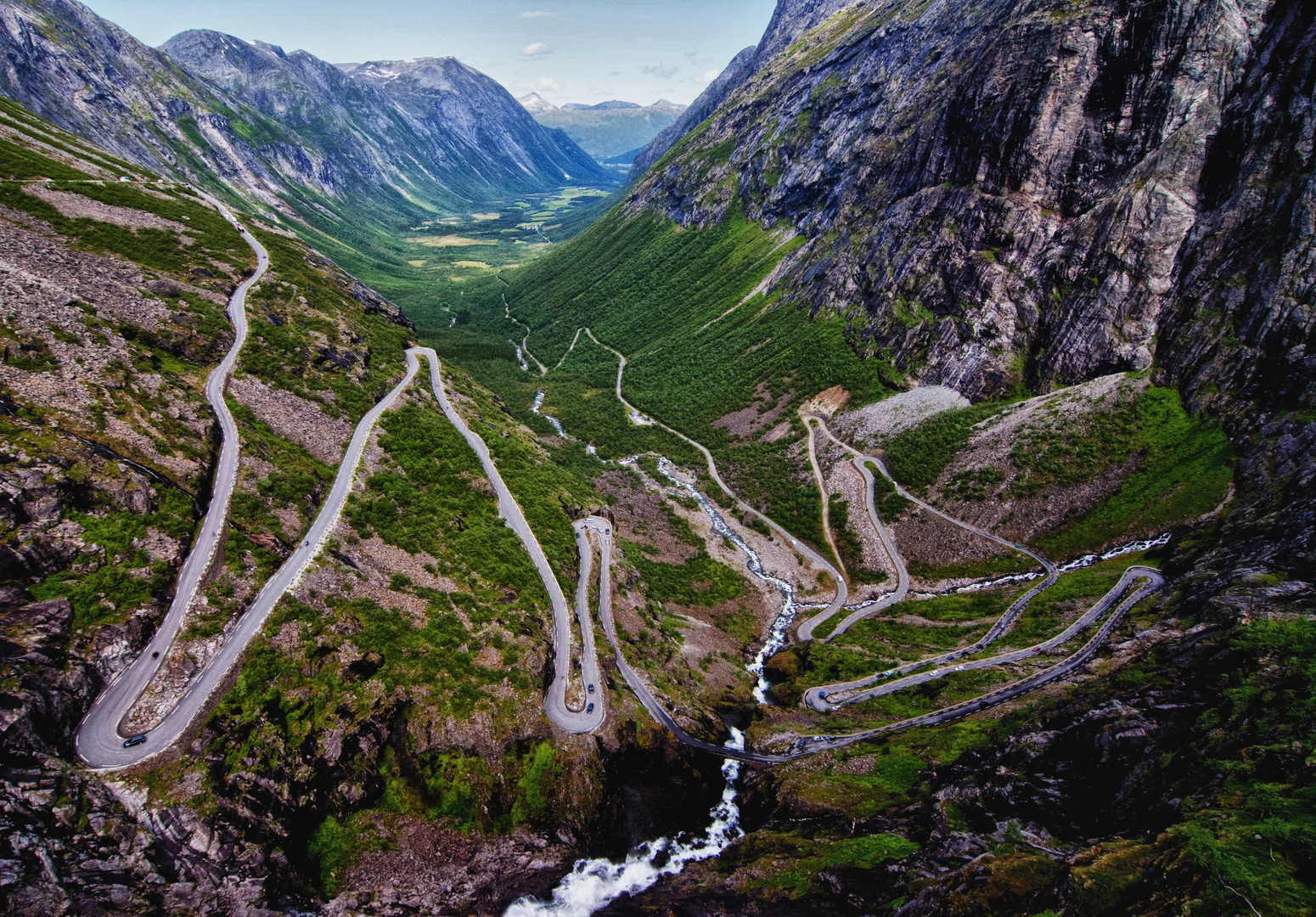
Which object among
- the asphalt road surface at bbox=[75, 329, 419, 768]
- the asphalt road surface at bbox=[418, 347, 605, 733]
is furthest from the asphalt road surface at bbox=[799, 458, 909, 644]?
the asphalt road surface at bbox=[75, 329, 419, 768]

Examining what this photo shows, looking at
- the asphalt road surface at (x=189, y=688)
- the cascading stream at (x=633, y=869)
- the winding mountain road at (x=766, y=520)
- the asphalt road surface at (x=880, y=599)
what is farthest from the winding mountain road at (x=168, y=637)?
the winding mountain road at (x=766, y=520)

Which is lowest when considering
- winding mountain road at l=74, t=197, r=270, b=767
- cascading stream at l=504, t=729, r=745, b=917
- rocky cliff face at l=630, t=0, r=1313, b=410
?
cascading stream at l=504, t=729, r=745, b=917

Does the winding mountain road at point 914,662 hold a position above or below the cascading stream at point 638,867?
above

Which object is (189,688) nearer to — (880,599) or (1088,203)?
(880,599)

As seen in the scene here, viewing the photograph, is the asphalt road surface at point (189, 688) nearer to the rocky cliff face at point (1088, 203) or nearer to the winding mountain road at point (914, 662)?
the winding mountain road at point (914, 662)

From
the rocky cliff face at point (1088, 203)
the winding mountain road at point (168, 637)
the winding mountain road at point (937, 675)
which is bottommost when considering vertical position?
the winding mountain road at point (937, 675)

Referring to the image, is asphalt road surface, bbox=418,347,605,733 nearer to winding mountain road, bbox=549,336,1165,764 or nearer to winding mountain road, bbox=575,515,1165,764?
winding mountain road, bbox=575,515,1165,764

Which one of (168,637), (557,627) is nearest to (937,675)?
(557,627)

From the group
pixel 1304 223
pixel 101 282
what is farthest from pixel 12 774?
pixel 1304 223
